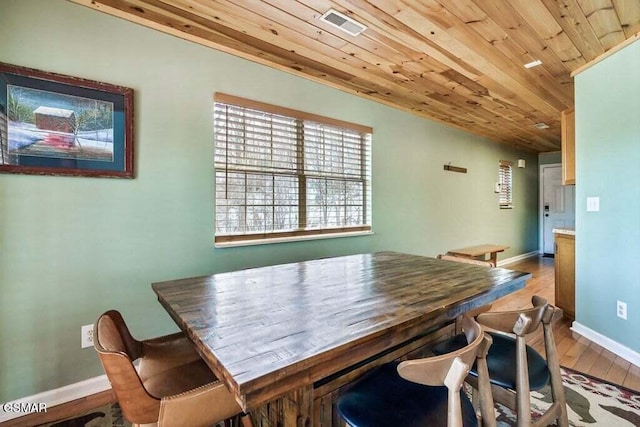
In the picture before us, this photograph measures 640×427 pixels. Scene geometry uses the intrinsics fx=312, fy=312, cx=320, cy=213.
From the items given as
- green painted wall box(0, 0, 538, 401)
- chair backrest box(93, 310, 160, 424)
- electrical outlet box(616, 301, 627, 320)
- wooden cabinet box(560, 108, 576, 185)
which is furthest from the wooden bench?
chair backrest box(93, 310, 160, 424)

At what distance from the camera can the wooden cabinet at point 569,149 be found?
323 cm

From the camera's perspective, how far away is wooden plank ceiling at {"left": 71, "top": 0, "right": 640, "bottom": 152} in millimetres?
1896

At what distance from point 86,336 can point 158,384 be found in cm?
107

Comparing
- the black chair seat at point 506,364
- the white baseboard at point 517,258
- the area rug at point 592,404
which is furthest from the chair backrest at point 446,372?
the white baseboard at point 517,258

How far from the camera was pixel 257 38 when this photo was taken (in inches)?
87.4

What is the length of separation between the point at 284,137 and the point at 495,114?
9.82 feet

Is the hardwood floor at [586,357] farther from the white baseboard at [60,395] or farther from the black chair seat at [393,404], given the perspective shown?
the white baseboard at [60,395]

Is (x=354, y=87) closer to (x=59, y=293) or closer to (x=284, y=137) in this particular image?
(x=284, y=137)

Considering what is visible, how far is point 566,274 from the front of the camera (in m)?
3.18

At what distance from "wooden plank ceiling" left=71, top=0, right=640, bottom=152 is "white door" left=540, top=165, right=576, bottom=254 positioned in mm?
4195

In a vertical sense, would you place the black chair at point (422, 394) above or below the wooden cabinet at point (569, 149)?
below

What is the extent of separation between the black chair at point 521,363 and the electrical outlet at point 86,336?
196 centimetres

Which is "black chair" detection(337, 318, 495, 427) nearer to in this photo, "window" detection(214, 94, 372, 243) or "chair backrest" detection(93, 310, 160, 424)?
"chair backrest" detection(93, 310, 160, 424)

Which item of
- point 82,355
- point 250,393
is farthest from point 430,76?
point 82,355
